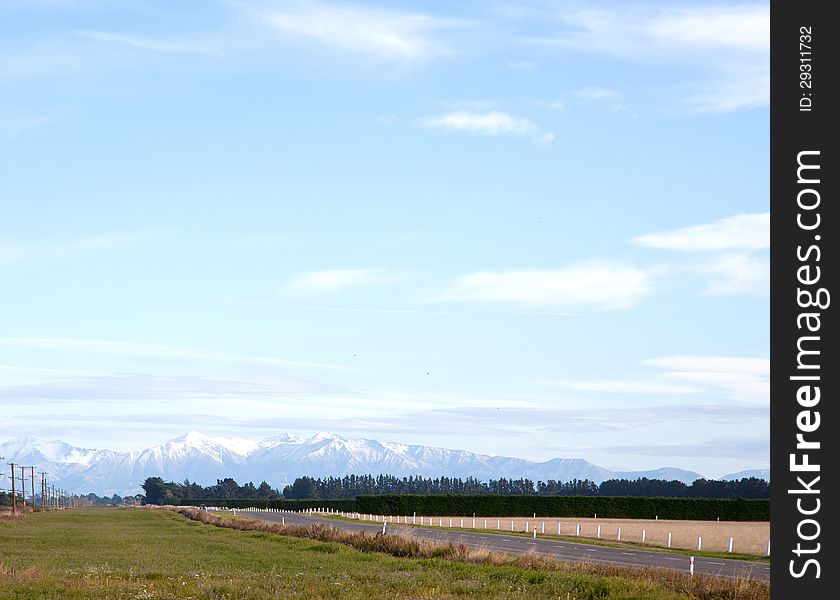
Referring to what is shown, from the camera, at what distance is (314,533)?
50.1 m

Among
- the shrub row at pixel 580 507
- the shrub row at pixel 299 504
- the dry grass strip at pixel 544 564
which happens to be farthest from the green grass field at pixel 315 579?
the shrub row at pixel 299 504

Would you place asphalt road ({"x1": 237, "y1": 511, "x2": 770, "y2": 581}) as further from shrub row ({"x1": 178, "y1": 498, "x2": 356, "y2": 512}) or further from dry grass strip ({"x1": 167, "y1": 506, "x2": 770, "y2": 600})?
shrub row ({"x1": 178, "y1": 498, "x2": 356, "y2": 512})

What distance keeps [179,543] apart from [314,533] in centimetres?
745

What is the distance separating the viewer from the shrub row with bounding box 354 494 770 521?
10394 cm

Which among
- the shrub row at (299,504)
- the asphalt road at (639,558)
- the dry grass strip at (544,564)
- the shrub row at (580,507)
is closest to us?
the dry grass strip at (544,564)

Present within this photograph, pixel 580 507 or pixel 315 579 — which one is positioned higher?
pixel 315 579

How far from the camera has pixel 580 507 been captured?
10569 centimetres

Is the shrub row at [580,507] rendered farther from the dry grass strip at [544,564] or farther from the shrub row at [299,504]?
the dry grass strip at [544,564]

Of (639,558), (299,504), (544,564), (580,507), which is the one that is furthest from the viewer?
(299,504)

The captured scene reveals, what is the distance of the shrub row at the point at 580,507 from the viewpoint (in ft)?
341

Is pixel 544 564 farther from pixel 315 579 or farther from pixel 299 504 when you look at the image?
pixel 299 504

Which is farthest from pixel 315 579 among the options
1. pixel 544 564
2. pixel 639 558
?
pixel 639 558
